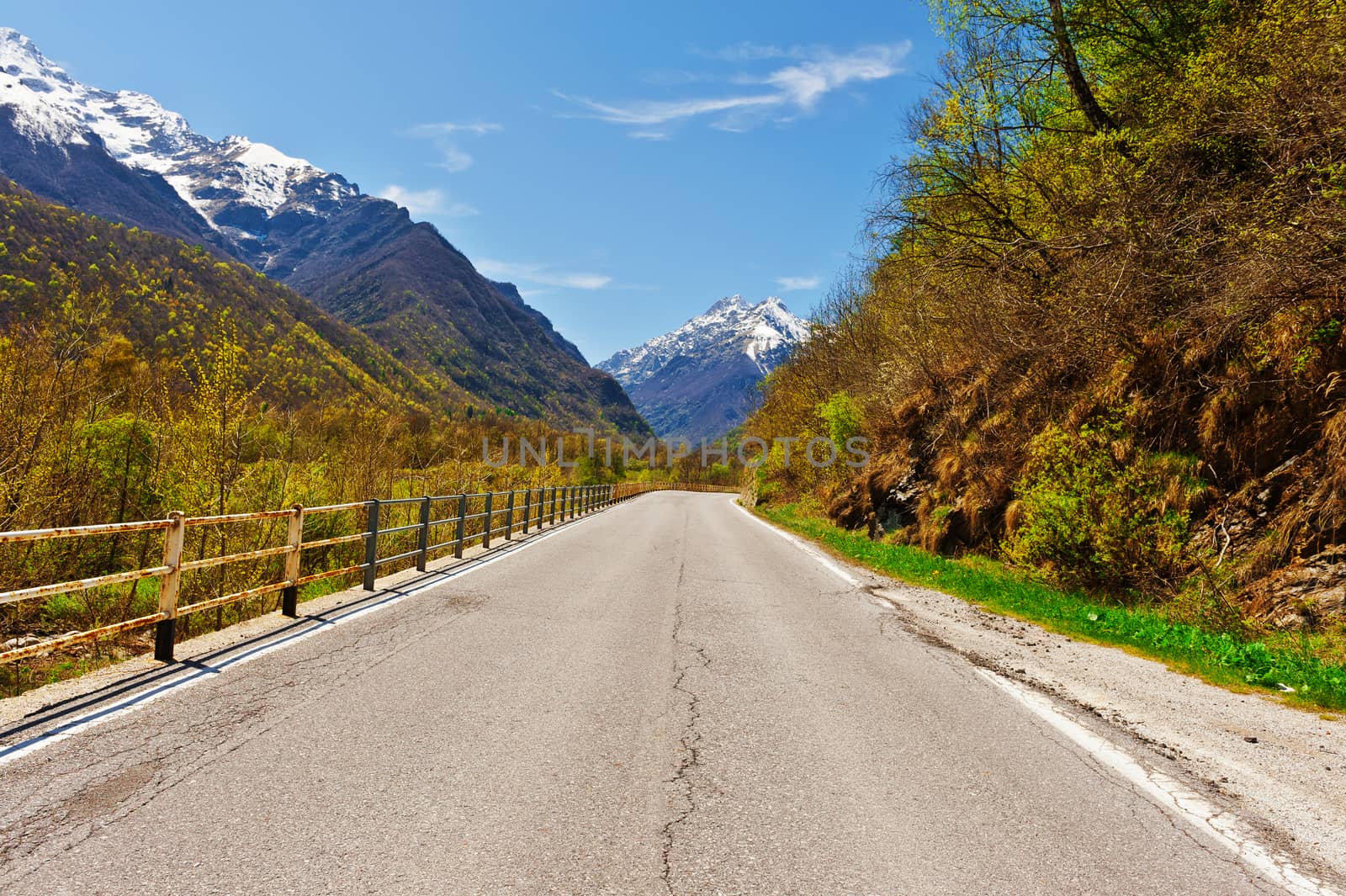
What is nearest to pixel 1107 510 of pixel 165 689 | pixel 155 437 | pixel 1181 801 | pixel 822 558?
pixel 1181 801

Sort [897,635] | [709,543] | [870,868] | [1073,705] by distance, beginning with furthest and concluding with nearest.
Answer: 1. [709,543]
2. [897,635]
3. [1073,705]
4. [870,868]

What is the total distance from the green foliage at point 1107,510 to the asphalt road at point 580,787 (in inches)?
169

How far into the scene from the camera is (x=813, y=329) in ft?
121

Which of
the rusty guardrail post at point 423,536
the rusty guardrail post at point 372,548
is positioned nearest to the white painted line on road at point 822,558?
the rusty guardrail post at point 423,536

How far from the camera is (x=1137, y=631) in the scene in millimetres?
7770

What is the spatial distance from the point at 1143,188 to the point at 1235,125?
4.90 ft

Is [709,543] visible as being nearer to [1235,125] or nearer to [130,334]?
[1235,125]

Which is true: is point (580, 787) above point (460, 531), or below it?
below

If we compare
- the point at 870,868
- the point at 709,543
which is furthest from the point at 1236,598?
the point at 709,543

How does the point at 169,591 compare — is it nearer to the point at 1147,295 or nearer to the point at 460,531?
the point at 460,531

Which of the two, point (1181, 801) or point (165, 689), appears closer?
point (1181, 801)

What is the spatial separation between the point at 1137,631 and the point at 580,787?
7028 millimetres

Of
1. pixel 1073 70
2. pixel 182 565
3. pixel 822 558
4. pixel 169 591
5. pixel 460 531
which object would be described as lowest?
pixel 822 558

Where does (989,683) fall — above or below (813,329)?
below
